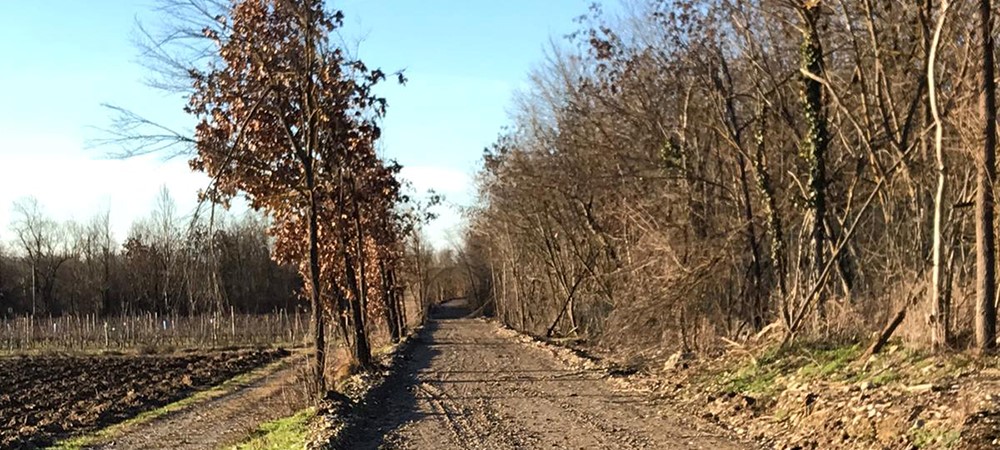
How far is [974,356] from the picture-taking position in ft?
33.5

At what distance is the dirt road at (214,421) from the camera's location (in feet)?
51.1

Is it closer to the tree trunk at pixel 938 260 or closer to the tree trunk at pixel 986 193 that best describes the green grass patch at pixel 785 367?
the tree trunk at pixel 938 260

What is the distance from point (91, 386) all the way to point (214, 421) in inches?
440

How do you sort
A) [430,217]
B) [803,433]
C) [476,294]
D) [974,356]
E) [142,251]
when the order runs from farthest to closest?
[476,294] → [430,217] → [142,251] → [974,356] → [803,433]

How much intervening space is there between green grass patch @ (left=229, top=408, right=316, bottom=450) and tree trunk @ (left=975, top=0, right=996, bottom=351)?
8.28 meters

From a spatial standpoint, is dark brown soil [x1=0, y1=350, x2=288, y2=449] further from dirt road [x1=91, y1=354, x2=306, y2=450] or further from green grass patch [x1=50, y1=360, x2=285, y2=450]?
dirt road [x1=91, y1=354, x2=306, y2=450]

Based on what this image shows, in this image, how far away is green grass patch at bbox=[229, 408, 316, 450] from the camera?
1120 centimetres

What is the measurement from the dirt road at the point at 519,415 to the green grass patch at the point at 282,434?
0.64 meters

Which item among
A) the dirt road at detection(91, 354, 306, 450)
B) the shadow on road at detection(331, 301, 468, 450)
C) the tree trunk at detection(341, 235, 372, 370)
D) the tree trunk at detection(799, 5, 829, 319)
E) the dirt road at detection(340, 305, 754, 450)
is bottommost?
the dirt road at detection(91, 354, 306, 450)

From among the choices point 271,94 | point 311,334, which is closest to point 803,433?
point 311,334

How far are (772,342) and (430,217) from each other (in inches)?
1311

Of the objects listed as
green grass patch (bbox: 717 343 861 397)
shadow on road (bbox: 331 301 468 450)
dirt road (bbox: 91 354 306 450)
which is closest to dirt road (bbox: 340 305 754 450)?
shadow on road (bbox: 331 301 468 450)

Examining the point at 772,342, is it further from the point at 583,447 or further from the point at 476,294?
the point at 476,294

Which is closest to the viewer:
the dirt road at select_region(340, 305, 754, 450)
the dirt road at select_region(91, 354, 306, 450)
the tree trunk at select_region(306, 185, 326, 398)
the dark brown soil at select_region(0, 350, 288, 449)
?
the dirt road at select_region(340, 305, 754, 450)
